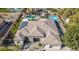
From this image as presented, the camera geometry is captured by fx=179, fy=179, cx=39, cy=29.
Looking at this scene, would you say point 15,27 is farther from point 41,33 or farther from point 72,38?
point 72,38

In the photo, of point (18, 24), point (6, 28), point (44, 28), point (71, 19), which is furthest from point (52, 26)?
point (6, 28)

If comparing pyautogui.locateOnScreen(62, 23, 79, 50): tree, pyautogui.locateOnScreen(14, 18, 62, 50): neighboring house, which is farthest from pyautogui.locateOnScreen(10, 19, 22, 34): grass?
pyautogui.locateOnScreen(62, 23, 79, 50): tree

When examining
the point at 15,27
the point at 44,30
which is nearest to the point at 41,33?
the point at 44,30

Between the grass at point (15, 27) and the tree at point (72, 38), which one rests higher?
the grass at point (15, 27)

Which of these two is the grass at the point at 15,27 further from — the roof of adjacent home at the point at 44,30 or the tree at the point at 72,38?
the tree at the point at 72,38

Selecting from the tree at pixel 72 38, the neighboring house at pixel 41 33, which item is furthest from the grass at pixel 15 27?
the tree at pixel 72 38

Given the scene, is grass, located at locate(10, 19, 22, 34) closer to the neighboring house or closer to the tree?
the neighboring house

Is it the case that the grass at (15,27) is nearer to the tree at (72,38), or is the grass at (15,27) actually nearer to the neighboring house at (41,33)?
the neighboring house at (41,33)
